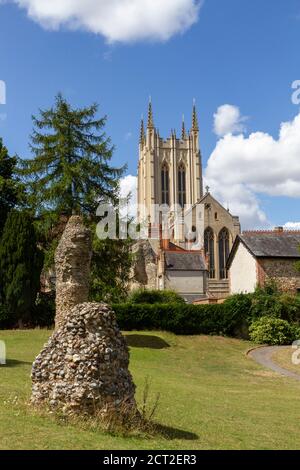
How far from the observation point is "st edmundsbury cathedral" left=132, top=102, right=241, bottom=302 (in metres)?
54.3

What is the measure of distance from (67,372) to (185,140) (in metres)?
102

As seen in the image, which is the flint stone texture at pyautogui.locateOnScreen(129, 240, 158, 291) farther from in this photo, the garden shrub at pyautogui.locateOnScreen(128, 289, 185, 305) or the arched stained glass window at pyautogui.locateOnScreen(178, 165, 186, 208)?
the arched stained glass window at pyautogui.locateOnScreen(178, 165, 186, 208)

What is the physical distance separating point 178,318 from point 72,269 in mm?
10538

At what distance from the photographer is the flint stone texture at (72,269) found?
21.1 meters

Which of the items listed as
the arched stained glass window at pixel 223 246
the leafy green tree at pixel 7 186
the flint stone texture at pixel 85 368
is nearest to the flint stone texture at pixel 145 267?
the arched stained glass window at pixel 223 246

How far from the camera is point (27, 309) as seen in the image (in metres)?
28.6

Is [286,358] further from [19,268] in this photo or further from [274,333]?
[19,268]

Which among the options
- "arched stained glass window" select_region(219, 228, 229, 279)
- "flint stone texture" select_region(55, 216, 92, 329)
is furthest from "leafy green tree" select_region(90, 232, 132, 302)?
"arched stained glass window" select_region(219, 228, 229, 279)

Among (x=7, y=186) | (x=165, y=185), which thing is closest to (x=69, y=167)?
(x=7, y=186)

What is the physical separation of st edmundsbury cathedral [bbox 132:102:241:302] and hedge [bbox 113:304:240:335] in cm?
676

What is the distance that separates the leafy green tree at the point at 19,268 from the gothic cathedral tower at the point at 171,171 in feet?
235

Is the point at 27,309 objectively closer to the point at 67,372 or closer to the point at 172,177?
the point at 67,372

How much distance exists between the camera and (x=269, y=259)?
3544 centimetres

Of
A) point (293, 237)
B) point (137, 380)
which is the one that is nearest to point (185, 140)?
point (293, 237)
